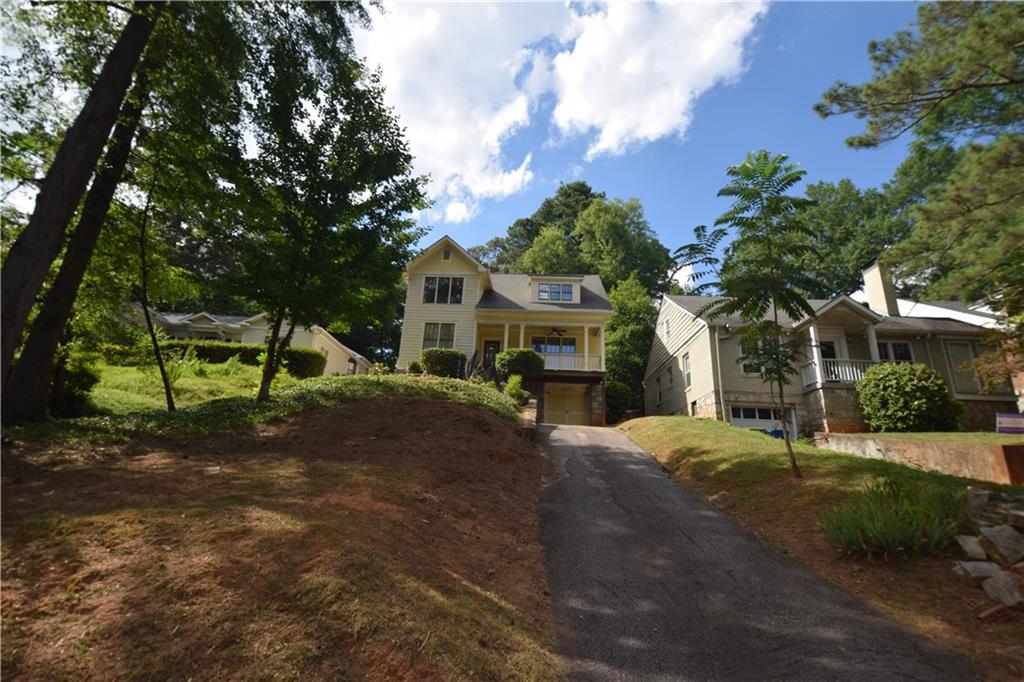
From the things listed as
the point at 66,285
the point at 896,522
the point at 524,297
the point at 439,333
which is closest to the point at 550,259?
the point at 524,297

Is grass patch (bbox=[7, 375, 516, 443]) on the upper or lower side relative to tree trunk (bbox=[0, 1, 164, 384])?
lower

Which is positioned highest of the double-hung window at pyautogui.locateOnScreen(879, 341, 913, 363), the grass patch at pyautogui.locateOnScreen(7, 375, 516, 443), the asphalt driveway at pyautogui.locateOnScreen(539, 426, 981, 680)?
the double-hung window at pyautogui.locateOnScreen(879, 341, 913, 363)

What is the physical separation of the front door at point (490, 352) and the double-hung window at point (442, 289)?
9.13ft

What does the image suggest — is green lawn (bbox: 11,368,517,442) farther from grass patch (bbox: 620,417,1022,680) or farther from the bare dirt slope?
grass patch (bbox: 620,417,1022,680)

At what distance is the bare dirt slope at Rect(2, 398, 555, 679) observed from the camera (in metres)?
2.63

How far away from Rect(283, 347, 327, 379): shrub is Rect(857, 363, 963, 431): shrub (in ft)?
73.6

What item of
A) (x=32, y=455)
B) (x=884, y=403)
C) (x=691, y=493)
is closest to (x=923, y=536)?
(x=691, y=493)

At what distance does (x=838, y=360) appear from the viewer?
17.1 metres

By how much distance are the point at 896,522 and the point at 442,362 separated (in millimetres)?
16194

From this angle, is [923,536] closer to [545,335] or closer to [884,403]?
[884,403]

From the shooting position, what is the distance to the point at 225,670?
248 centimetres

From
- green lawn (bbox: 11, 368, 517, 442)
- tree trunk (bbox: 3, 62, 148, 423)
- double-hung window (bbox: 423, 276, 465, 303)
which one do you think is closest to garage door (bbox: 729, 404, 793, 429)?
green lawn (bbox: 11, 368, 517, 442)

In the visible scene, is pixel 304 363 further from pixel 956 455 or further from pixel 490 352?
pixel 956 455

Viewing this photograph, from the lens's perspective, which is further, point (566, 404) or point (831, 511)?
point (566, 404)
